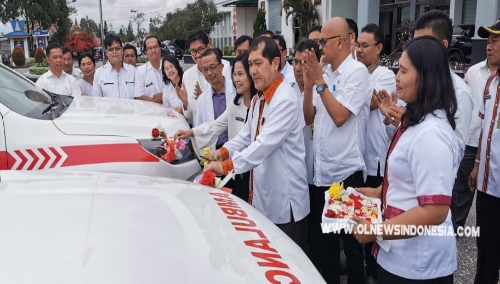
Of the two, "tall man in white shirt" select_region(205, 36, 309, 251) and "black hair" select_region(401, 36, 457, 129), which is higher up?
"black hair" select_region(401, 36, 457, 129)

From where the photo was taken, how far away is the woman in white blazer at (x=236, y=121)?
333 centimetres

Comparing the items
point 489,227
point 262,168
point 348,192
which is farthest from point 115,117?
point 489,227

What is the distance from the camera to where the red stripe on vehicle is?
126 inches

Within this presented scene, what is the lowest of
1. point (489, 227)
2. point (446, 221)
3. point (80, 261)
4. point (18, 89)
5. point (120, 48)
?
point (489, 227)

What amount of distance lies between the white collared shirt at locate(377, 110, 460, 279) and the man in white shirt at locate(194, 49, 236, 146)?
2211 millimetres

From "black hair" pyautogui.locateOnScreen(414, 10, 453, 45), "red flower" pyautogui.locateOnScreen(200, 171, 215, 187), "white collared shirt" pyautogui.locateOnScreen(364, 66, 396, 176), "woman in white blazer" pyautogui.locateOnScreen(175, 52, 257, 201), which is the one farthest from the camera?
"white collared shirt" pyautogui.locateOnScreen(364, 66, 396, 176)

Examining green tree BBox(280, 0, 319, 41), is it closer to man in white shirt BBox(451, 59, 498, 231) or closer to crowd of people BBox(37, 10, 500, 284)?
crowd of people BBox(37, 10, 500, 284)

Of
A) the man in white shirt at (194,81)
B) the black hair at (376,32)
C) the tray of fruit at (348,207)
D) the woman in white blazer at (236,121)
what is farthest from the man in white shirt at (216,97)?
the tray of fruit at (348,207)

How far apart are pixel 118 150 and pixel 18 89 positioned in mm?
1036

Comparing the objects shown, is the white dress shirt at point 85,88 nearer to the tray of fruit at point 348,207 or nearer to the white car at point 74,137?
the white car at point 74,137

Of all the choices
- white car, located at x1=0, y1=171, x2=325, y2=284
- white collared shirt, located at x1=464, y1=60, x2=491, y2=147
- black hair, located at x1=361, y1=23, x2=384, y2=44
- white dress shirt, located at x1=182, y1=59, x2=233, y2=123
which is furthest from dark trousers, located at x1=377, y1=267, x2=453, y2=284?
white dress shirt, located at x1=182, y1=59, x2=233, y2=123

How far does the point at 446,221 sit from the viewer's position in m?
1.99

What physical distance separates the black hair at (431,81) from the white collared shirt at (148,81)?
166 inches

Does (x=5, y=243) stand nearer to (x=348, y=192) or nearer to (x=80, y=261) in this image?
(x=80, y=261)
